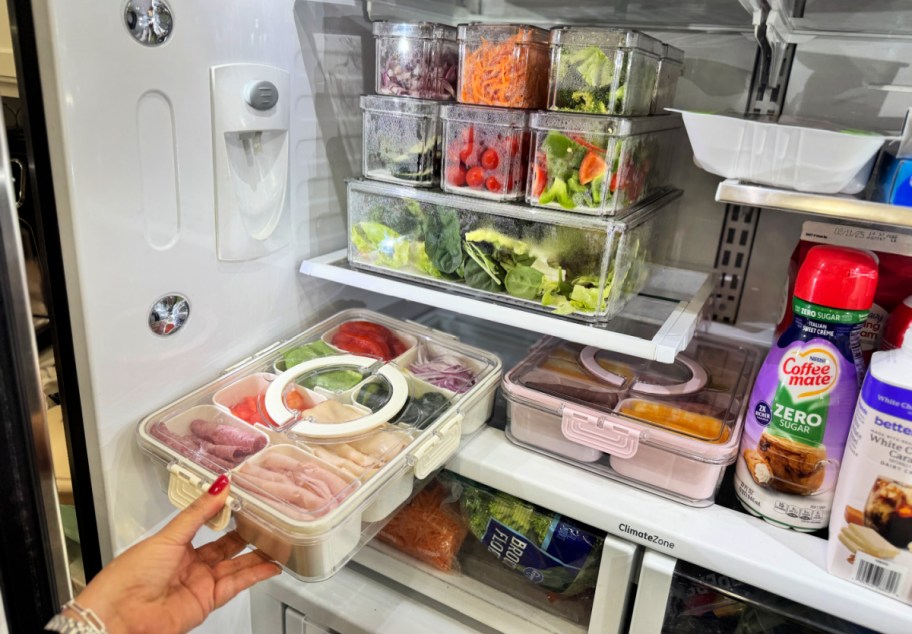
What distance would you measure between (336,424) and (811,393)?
62 cm

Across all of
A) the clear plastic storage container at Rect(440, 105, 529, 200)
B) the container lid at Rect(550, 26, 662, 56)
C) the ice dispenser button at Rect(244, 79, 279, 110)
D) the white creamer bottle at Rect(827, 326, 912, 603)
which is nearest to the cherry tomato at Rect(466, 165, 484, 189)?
the clear plastic storage container at Rect(440, 105, 529, 200)

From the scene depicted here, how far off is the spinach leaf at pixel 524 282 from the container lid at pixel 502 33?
12.9 inches

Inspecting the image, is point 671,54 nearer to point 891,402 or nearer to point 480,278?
point 480,278

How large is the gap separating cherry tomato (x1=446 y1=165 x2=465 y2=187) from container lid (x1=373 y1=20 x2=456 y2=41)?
21 cm

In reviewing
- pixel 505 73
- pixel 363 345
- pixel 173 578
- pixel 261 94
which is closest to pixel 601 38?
pixel 505 73

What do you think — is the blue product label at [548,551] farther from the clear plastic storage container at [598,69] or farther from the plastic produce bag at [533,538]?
the clear plastic storage container at [598,69]

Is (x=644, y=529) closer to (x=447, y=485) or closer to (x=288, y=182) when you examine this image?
(x=447, y=485)

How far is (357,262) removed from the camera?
1.15 meters

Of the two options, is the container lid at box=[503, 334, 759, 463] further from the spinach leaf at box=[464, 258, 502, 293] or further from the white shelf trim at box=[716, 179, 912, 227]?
the white shelf trim at box=[716, 179, 912, 227]

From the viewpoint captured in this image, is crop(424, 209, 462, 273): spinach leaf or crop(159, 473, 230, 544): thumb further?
crop(424, 209, 462, 273): spinach leaf

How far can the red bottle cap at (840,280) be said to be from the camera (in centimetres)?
78

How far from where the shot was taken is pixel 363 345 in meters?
1.13

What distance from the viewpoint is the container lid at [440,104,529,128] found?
0.96 meters

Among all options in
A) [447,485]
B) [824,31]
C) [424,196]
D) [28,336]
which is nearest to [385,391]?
[447,485]
